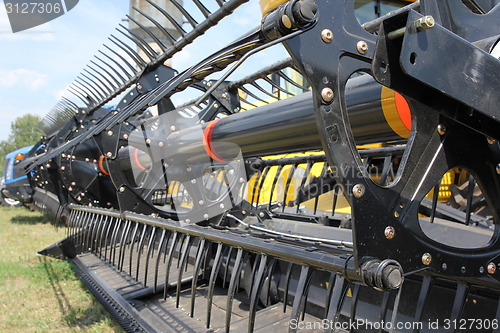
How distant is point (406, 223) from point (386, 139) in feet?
2.61

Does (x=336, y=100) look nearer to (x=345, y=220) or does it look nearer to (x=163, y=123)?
(x=345, y=220)

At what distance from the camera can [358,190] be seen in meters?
1.13

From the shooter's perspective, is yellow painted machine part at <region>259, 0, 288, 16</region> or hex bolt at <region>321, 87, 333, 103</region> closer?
hex bolt at <region>321, 87, 333, 103</region>

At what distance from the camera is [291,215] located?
134 inches

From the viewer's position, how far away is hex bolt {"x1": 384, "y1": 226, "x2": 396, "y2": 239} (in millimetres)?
1156

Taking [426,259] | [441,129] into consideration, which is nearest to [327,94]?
[441,129]

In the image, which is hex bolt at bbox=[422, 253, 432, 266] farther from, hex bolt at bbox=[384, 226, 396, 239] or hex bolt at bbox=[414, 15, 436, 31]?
hex bolt at bbox=[414, 15, 436, 31]

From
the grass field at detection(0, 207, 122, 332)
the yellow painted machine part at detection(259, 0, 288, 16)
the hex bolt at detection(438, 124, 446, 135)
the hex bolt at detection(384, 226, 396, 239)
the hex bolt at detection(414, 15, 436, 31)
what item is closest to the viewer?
the hex bolt at detection(414, 15, 436, 31)

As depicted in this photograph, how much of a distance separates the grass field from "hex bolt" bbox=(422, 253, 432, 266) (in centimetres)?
230

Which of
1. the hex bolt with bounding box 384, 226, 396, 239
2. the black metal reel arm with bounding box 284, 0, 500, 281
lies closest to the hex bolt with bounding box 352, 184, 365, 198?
the black metal reel arm with bounding box 284, 0, 500, 281

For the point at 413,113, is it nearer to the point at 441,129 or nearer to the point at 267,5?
the point at 441,129

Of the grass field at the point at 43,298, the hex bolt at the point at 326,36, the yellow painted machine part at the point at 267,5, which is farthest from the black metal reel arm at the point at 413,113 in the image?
the yellow painted machine part at the point at 267,5

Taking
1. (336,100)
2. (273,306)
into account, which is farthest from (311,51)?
(273,306)

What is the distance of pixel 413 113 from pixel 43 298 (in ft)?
12.1
